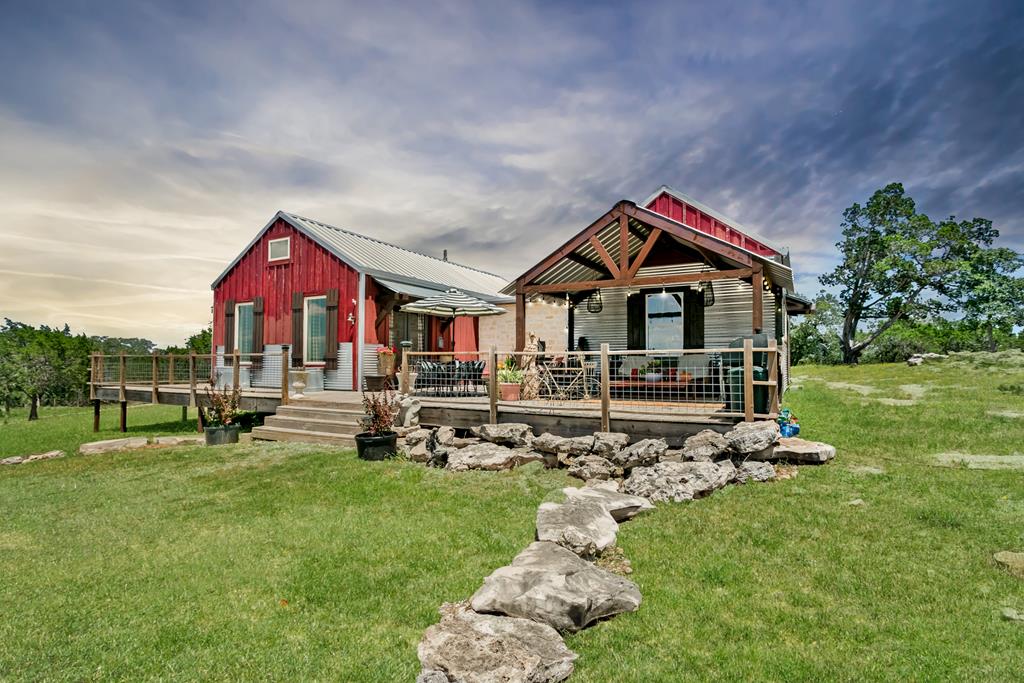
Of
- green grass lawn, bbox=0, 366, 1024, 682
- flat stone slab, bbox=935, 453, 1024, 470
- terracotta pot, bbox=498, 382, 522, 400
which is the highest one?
terracotta pot, bbox=498, 382, 522, 400

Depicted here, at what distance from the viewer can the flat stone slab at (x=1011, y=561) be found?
3822 millimetres

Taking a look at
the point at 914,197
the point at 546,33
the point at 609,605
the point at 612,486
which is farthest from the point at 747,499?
the point at 914,197

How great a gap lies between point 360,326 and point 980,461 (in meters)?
13.0

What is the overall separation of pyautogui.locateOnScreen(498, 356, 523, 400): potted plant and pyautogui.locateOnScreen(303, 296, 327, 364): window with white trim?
7.26m

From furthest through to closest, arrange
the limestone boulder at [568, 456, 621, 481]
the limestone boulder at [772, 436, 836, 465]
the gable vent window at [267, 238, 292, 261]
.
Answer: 1. the gable vent window at [267, 238, 292, 261]
2. the limestone boulder at [568, 456, 621, 481]
3. the limestone boulder at [772, 436, 836, 465]

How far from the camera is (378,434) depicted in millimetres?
8648

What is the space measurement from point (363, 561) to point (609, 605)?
2117mm

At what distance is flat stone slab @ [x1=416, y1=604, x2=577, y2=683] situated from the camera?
2771 mm

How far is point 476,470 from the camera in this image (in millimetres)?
7672

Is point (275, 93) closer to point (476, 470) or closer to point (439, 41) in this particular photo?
point (439, 41)

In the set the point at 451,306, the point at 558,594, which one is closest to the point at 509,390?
the point at 451,306


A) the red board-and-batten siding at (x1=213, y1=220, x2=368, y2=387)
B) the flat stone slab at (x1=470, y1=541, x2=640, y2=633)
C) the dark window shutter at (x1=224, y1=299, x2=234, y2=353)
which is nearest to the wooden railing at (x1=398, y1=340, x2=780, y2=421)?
the flat stone slab at (x1=470, y1=541, x2=640, y2=633)

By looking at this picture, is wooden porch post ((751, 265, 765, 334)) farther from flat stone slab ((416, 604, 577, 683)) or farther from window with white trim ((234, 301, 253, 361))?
window with white trim ((234, 301, 253, 361))

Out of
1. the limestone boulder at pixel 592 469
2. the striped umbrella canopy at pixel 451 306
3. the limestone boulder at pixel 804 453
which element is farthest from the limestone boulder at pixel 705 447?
the striped umbrella canopy at pixel 451 306
